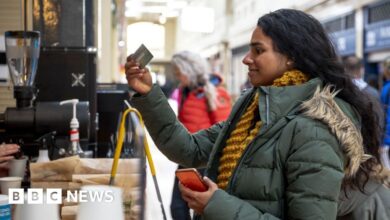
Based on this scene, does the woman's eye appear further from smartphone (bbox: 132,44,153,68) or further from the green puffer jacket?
smartphone (bbox: 132,44,153,68)

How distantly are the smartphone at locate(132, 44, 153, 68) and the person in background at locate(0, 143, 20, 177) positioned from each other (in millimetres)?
618

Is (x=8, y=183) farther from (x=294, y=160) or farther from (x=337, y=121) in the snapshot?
(x=337, y=121)

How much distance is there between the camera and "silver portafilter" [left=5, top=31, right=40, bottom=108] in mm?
2035

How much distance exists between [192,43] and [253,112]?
23981 millimetres

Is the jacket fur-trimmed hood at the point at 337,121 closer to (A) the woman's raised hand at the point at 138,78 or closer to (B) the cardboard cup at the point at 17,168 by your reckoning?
(A) the woman's raised hand at the point at 138,78

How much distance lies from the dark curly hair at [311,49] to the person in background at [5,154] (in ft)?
3.52

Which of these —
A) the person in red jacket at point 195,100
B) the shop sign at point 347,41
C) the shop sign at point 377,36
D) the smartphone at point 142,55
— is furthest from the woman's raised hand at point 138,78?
the shop sign at point 347,41

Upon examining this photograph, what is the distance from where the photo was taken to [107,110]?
300 centimetres

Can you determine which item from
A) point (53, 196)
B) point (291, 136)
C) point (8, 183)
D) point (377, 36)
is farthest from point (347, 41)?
point (53, 196)

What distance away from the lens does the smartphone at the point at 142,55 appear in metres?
1.70

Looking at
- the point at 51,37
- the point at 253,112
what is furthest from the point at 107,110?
the point at 253,112

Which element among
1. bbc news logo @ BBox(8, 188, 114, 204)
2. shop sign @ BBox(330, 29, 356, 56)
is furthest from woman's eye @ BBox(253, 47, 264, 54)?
shop sign @ BBox(330, 29, 356, 56)

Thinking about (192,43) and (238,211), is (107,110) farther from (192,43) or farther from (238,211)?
(192,43)

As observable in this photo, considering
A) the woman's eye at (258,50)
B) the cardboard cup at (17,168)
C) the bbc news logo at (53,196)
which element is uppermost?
the woman's eye at (258,50)
